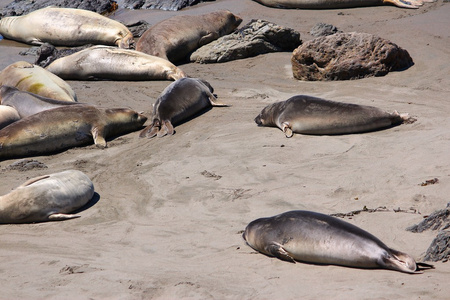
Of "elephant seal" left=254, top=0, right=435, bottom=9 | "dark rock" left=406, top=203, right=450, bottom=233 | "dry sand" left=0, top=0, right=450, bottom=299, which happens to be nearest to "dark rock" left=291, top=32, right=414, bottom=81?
"dry sand" left=0, top=0, right=450, bottom=299

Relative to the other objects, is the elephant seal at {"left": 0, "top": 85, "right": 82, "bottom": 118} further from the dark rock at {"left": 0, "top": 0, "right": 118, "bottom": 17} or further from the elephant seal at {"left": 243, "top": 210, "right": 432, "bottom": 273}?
the dark rock at {"left": 0, "top": 0, "right": 118, "bottom": 17}

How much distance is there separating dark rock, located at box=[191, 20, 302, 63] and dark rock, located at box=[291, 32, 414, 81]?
70.3 inches

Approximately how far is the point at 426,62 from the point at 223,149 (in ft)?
13.3

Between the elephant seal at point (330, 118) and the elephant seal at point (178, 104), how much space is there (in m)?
1.35

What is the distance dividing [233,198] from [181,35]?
6.68 metres

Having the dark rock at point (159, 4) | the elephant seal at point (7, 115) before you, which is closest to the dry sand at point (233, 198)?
the elephant seal at point (7, 115)

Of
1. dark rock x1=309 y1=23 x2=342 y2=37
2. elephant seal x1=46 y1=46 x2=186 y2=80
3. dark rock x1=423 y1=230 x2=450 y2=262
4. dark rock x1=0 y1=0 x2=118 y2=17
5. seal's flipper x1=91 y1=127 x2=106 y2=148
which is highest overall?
dark rock x1=423 y1=230 x2=450 y2=262

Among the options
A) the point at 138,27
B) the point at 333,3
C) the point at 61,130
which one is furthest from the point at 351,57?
the point at 138,27

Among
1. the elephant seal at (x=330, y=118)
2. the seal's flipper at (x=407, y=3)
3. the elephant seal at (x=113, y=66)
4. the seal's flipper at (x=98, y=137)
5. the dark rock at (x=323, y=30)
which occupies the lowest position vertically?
the elephant seal at (x=113, y=66)

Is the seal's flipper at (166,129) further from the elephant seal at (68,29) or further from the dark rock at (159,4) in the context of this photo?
the dark rock at (159,4)

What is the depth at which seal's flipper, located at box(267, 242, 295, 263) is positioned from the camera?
13.7 feet

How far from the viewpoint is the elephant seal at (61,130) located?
23.9 feet

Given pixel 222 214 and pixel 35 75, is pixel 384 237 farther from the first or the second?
pixel 35 75

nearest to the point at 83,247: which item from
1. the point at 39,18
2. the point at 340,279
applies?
the point at 340,279
